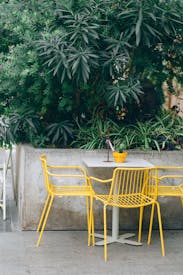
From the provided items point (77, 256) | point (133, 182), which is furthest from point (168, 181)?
point (77, 256)

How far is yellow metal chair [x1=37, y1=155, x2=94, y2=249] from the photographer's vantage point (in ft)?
20.5

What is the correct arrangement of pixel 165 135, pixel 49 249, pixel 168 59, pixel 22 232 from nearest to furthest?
pixel 49 249 → pixel 22 232 → pixel 165 135 → pixel 168 59

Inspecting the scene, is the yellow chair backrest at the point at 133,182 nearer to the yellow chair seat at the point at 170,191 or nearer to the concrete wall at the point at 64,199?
the yellow chair seat at the point at 170,191

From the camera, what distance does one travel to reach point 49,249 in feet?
20.2

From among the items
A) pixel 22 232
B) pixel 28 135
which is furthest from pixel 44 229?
pixel 28 135

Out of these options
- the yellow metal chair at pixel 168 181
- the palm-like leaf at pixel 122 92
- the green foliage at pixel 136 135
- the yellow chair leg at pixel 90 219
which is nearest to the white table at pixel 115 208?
the yellow chair leg at pixel 90 219

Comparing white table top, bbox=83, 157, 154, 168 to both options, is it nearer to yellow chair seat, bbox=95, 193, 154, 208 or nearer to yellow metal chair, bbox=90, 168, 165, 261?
yellow metal chair, bbox=90, 168, 165, 261

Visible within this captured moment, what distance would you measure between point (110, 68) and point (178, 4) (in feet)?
3.58

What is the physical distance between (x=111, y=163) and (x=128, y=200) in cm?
46

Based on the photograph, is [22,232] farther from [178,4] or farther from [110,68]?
[178,4]

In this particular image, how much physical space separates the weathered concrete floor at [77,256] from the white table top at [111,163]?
0.86 meters

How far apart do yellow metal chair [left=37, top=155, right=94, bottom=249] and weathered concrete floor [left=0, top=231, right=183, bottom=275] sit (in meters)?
0.18

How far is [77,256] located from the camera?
594 cm

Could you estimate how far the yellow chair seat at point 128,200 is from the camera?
19.6ft
